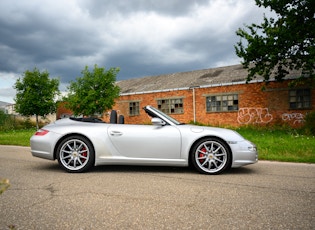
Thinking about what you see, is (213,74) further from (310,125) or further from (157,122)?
(157,122)

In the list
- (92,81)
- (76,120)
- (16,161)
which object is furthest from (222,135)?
(92,81)

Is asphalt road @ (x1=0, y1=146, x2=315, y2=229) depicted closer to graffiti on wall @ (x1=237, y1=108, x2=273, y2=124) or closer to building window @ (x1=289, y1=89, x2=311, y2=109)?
building window @ (x1=289, y1=89, x2=311, y2=109)

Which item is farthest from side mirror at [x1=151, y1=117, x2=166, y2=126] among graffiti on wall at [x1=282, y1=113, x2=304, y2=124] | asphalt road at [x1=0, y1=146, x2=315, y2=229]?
graffiti on wall at [x1=282, y1=113, x2=304, y2=124]

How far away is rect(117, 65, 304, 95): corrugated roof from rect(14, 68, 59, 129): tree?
25.5 ft

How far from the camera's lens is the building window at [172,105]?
25969 millimetres

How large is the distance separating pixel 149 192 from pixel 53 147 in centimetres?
254

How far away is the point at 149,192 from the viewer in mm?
4016

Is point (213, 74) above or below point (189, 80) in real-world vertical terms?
above

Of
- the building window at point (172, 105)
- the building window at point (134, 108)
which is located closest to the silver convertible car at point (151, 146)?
the building window at point (172, 105)

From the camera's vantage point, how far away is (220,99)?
78.0ft

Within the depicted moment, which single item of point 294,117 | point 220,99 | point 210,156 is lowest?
point 210,156

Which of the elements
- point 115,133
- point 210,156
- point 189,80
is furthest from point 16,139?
point 189,80

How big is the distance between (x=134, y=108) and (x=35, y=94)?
34.0ft

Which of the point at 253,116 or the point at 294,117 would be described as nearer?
the point at 294,117
